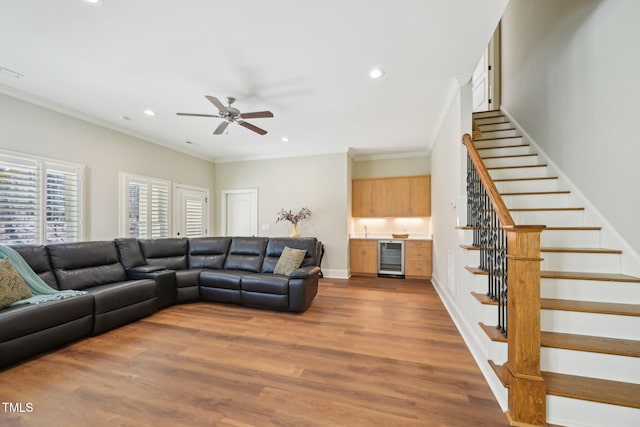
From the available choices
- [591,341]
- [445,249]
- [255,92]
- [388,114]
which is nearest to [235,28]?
[255,92]

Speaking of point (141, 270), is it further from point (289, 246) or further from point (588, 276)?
point (588, 276)

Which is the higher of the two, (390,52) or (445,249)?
(390,52)

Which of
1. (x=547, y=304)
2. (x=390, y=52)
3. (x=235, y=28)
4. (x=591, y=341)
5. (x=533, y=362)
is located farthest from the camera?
(x=390, y=52)

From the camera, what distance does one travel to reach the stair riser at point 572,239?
222 cm

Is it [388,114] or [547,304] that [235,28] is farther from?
[547,304]

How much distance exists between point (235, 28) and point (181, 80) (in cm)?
121

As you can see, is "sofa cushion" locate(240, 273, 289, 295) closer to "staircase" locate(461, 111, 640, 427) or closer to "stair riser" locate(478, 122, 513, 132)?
"staircase" locate(461, 111, 640, 427)

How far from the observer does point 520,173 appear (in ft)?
10.1

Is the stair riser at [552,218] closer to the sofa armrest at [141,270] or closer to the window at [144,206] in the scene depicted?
the sofa armrest at [141,270]

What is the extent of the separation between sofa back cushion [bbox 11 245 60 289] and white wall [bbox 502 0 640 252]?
18.6ft

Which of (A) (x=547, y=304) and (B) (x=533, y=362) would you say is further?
(A) (x=547, y=304)

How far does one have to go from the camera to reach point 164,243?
14.4ft

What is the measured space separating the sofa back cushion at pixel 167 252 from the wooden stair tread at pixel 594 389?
4832 mm

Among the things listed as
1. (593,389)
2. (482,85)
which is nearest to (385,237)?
(482,85)
